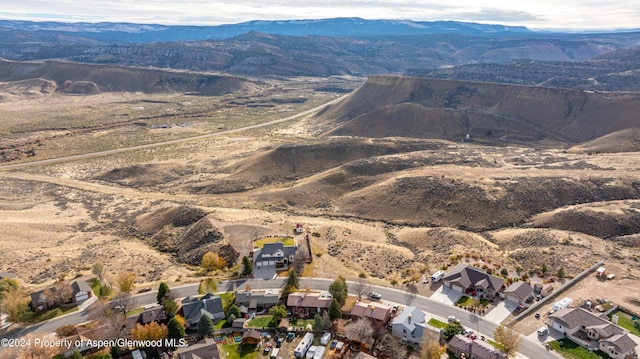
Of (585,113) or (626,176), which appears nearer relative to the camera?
(626,176)

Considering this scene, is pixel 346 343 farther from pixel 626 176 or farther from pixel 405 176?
pixel 626 176

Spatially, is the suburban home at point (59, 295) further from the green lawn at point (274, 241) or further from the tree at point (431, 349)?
the tree at point (431, 349)

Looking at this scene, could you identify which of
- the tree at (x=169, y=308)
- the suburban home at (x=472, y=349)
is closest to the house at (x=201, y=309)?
the tree at (x=169, y=308)

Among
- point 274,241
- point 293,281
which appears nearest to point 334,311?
point 293,281

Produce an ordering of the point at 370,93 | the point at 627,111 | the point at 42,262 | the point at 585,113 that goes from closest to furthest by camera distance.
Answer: the point at 42,262 → the point at 627,111 → the point at 585,113 → the point at 370,93

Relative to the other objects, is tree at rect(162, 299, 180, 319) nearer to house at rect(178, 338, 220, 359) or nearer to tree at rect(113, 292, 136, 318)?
tree at rect(113, 292, 136, 318)

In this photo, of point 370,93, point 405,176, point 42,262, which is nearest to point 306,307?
point 42,262
